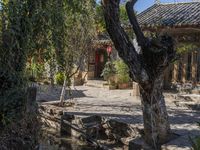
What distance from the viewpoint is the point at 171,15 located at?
60.0 feet

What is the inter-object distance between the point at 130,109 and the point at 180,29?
4349 millimetres

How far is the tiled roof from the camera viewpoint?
16477 mm

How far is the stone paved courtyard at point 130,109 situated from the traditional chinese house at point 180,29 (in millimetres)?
1785

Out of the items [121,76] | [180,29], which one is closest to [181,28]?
[180,29]

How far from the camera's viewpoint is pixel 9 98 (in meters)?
7.55

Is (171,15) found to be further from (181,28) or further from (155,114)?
(155,114)

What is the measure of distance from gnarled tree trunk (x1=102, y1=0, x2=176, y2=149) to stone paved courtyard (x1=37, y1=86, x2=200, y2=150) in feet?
2.05

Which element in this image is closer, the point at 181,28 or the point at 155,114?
the point at 155,114

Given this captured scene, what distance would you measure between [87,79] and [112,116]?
13.2m

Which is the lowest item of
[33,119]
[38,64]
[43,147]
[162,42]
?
[43,147]

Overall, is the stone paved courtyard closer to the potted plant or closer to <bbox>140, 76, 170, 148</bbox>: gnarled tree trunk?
<bbox>140, 76, 170, 148</bbox>: gnarled tree trunk

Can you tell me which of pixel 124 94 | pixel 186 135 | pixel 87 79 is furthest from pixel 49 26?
pixel 87 79

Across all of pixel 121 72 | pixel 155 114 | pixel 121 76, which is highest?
pixel 121 72

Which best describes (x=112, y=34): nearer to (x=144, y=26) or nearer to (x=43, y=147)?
(x=43, y=147)
